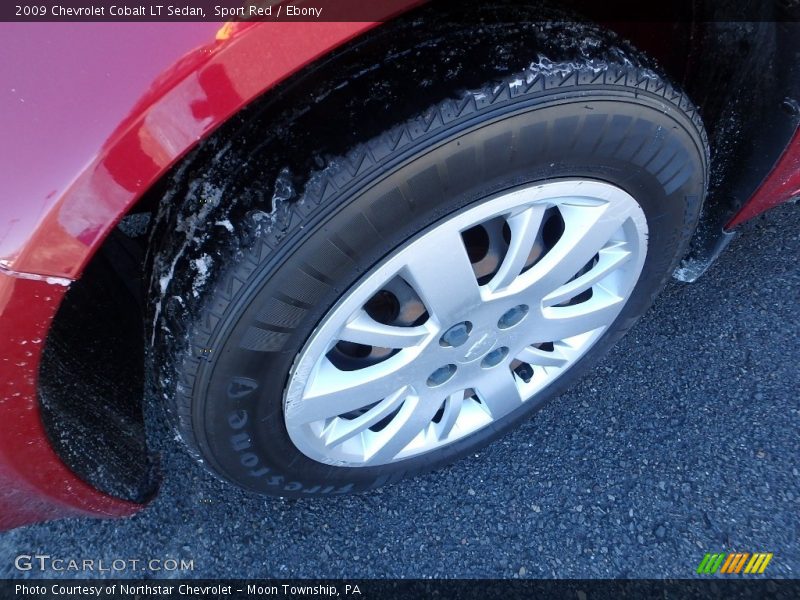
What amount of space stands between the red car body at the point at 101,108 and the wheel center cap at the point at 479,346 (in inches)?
28.0

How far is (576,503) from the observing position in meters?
1.68

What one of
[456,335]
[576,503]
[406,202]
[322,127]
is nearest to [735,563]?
[576,503]

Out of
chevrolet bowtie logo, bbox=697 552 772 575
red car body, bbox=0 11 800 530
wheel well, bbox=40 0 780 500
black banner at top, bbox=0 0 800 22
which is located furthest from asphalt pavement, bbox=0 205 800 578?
black banner at top, bbox=0 0 800 22

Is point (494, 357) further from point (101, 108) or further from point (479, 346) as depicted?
point (101, 108)

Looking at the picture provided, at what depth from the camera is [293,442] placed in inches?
53.6

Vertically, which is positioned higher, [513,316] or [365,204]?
[365,204]

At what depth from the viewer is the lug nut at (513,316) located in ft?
4.51

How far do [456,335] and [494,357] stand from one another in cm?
20

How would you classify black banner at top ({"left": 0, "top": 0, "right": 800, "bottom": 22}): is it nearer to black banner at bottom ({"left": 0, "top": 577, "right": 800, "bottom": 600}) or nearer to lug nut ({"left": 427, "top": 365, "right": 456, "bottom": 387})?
lug nut ({"left": 427, "top": 365, "right": 456, "bottom": 387})

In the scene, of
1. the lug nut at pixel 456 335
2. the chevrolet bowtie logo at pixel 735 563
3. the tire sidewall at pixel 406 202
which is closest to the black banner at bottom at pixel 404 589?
the chevrolet bowtie logo at pixel 735 563

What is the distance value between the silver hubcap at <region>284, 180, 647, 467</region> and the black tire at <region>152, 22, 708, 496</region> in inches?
1.6

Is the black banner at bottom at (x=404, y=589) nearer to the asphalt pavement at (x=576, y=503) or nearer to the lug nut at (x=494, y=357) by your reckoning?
the asphalt pavement at (x=576, y=503)

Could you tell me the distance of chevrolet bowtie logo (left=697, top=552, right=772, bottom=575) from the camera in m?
1.56

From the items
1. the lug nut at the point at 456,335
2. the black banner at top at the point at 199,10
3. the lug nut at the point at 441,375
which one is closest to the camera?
the black banner at top at the point at 199,10
